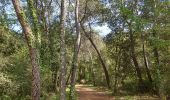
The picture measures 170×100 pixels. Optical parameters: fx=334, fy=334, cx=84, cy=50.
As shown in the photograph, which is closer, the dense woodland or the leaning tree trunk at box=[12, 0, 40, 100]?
the leaning tree trunk at box=[12, 0, 40, 100]

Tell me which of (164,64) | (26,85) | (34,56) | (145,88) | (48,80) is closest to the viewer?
(34,56)

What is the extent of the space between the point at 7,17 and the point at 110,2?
435 inches

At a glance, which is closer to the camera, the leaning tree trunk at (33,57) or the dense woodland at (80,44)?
the leaning tree trunk at (33,57)

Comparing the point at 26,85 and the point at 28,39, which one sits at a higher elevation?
the point at 28,39

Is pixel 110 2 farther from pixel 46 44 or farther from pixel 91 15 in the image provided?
pixel 46 44

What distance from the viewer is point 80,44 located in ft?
107

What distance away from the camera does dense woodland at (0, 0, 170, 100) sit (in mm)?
21422

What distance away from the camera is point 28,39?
47.3 feet

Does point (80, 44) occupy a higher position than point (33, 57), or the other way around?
point (80, 44)

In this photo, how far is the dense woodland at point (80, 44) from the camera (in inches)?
843

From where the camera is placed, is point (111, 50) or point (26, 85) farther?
point (111, 50)

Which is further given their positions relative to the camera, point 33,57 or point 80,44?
point 80,44

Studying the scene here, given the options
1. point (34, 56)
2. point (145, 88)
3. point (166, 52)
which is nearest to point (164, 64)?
point (166, 52)

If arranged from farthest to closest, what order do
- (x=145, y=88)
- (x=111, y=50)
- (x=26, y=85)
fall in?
(x=111, y=50) → (x=145, y=88) → (x=26, y=85)
